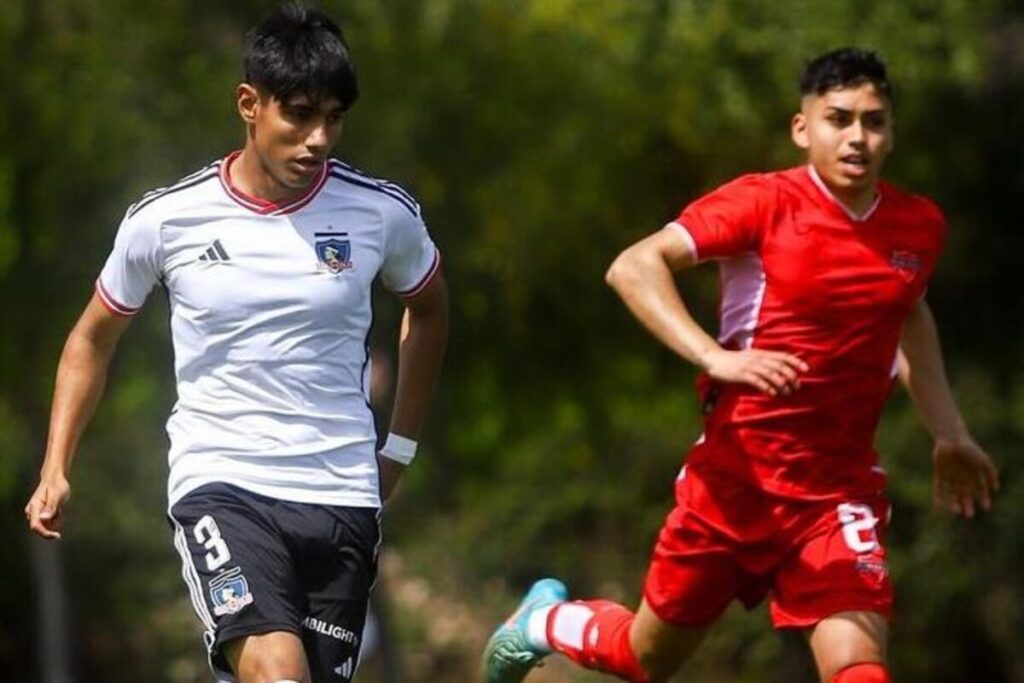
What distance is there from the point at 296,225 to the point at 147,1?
992cm

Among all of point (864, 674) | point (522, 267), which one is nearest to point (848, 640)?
point (864, 674)

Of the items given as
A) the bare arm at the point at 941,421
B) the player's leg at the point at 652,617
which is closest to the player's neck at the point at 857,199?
the bare arm at the point at 941,421

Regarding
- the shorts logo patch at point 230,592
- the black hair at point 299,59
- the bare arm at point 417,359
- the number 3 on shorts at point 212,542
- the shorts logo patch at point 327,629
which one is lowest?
the shorts logo patch at point 327,629

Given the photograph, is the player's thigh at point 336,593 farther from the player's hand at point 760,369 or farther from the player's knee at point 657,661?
the player's knee at point 657,661

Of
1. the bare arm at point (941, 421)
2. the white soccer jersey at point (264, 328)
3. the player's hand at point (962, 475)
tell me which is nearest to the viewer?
the white soccer jersey at point (264, 328)

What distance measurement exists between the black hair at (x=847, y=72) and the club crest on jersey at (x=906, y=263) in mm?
476

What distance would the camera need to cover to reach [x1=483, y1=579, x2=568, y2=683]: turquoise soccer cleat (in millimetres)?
9344

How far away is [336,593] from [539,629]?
201 centimetres

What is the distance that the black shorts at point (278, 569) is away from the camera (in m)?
7.20

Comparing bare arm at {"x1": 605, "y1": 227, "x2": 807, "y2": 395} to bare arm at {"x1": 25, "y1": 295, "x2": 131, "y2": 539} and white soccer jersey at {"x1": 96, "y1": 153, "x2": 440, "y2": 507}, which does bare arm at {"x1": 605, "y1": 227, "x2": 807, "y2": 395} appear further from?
bare arm at {"x1": 25, "y1": 295, "x2": 131, "y2": 539}

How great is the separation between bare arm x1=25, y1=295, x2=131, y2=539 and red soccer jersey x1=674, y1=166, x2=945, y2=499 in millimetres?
1758

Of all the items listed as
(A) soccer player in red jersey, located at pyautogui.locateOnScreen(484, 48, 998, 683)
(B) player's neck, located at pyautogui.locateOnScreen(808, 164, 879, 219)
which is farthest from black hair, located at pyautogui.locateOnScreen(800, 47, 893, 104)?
(B) player's neck, located at pyautogui.locateOnScreen(808, 164, 879, 219)

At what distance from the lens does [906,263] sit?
8.30 metres

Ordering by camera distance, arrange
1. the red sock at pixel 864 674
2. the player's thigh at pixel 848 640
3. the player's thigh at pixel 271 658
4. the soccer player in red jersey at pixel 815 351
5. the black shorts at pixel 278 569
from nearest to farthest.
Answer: the player's thigh at pixel 271 658 < the black shorts at pixel 278 569 < the red sock at pixel 864 674 < the player's thigh at pixel 848 640 < the soccer player in red jersey at pixel 815 351
